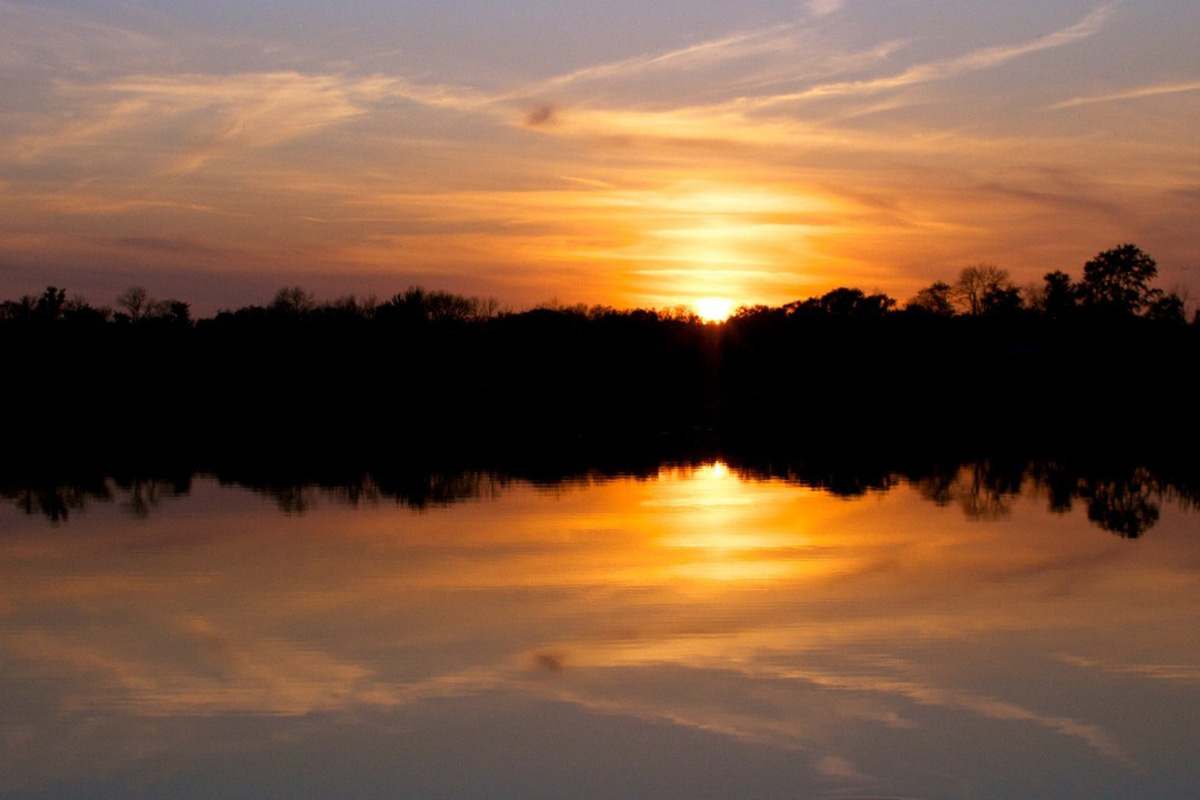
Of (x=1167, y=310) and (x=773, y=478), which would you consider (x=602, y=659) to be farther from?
(x=1167, y=310)

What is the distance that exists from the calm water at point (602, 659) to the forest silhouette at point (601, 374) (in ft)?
62.1

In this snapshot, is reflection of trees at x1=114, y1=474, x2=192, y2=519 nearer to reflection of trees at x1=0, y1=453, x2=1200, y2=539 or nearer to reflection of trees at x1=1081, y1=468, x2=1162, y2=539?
reflection of trees at x1=0, y1=453, x2=1200, y2=539

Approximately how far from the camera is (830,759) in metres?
7.65

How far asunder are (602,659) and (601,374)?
62.8m

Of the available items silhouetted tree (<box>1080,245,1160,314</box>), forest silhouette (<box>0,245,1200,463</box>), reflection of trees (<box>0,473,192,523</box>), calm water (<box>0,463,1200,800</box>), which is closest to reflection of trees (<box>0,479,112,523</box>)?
reflection of trees (<box>0,473,192,523</box>)

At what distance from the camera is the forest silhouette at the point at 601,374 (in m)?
41.9

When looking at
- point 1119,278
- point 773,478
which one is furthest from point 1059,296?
point 773,478

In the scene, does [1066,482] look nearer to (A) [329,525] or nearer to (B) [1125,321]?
(A) [329,525]

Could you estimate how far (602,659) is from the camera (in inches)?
394

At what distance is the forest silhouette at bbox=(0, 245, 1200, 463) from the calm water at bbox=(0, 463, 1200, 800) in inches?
745

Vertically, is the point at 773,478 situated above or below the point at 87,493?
above

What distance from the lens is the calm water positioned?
24.9 feet

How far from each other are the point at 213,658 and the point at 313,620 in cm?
143

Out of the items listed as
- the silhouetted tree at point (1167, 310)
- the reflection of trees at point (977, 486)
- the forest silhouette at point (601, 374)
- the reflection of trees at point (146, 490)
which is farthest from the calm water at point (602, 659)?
the silhouetted tree at point (1167, 310)
